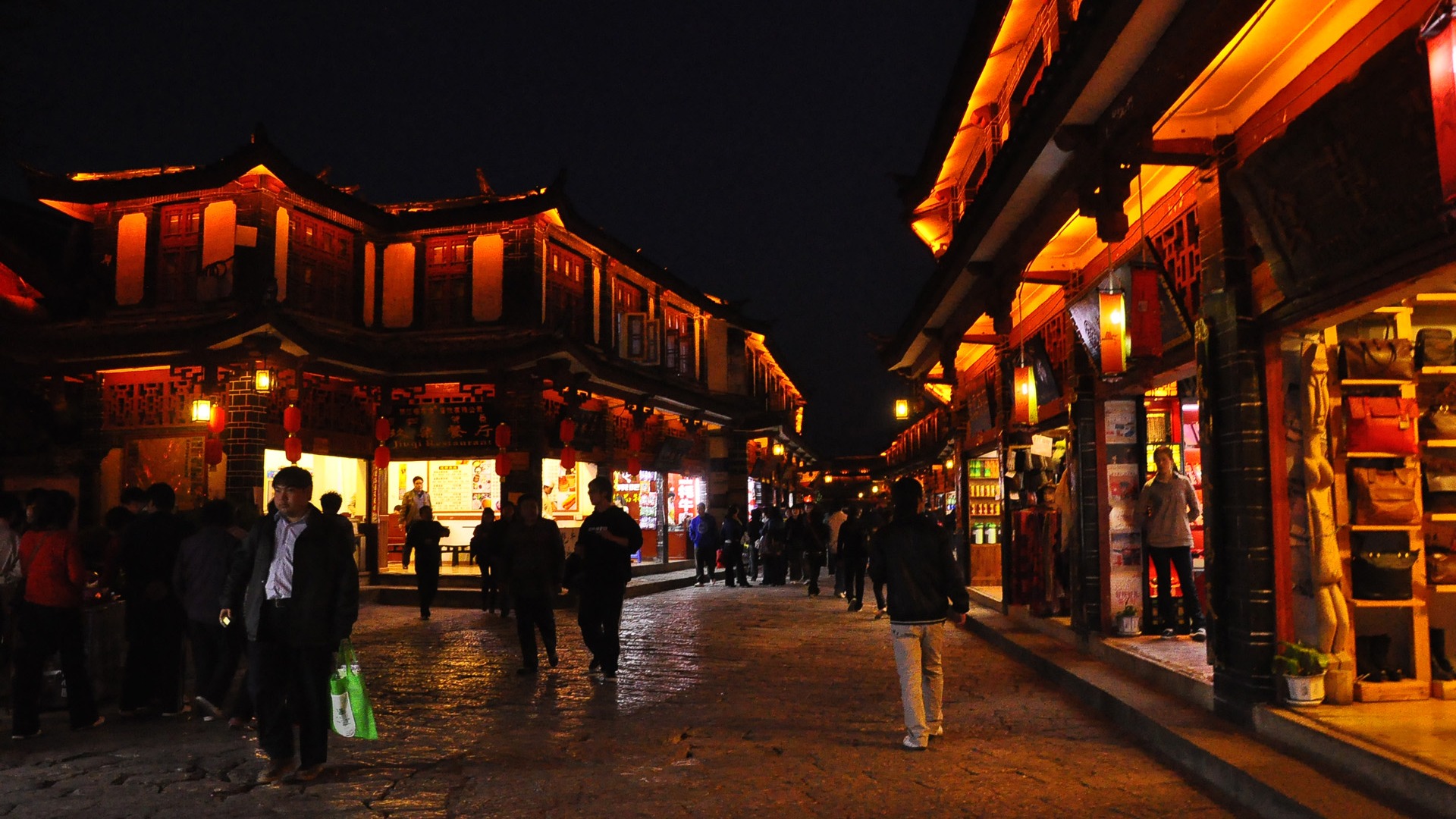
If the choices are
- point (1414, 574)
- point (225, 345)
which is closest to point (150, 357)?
point (225, 345)

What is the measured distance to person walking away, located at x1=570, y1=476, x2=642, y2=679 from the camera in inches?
378

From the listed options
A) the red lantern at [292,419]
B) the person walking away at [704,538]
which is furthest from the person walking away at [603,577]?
the person walking away at [704,538]

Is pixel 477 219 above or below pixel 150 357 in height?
above

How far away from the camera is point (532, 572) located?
9.81m

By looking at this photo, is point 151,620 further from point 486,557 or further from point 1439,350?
point 1439,350

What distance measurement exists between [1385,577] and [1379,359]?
1344 millimetres

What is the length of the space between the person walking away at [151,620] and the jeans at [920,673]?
213 inches

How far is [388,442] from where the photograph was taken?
72.7 feet

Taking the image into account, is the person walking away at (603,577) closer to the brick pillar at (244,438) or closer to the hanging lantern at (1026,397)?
the hanging lantern at (1026,397)

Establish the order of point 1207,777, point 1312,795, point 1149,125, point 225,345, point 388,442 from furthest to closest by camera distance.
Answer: point 388,442 < point 225,345 < point 1149,125 < point 1207,777 < point 1312,795

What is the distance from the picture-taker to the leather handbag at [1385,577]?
650 cm

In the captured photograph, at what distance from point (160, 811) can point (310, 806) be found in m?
0.72

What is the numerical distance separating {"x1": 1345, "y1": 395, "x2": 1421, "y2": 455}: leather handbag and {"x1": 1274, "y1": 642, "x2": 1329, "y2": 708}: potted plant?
1.31 meters

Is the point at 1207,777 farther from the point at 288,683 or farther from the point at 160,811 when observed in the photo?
the point at 160,811
